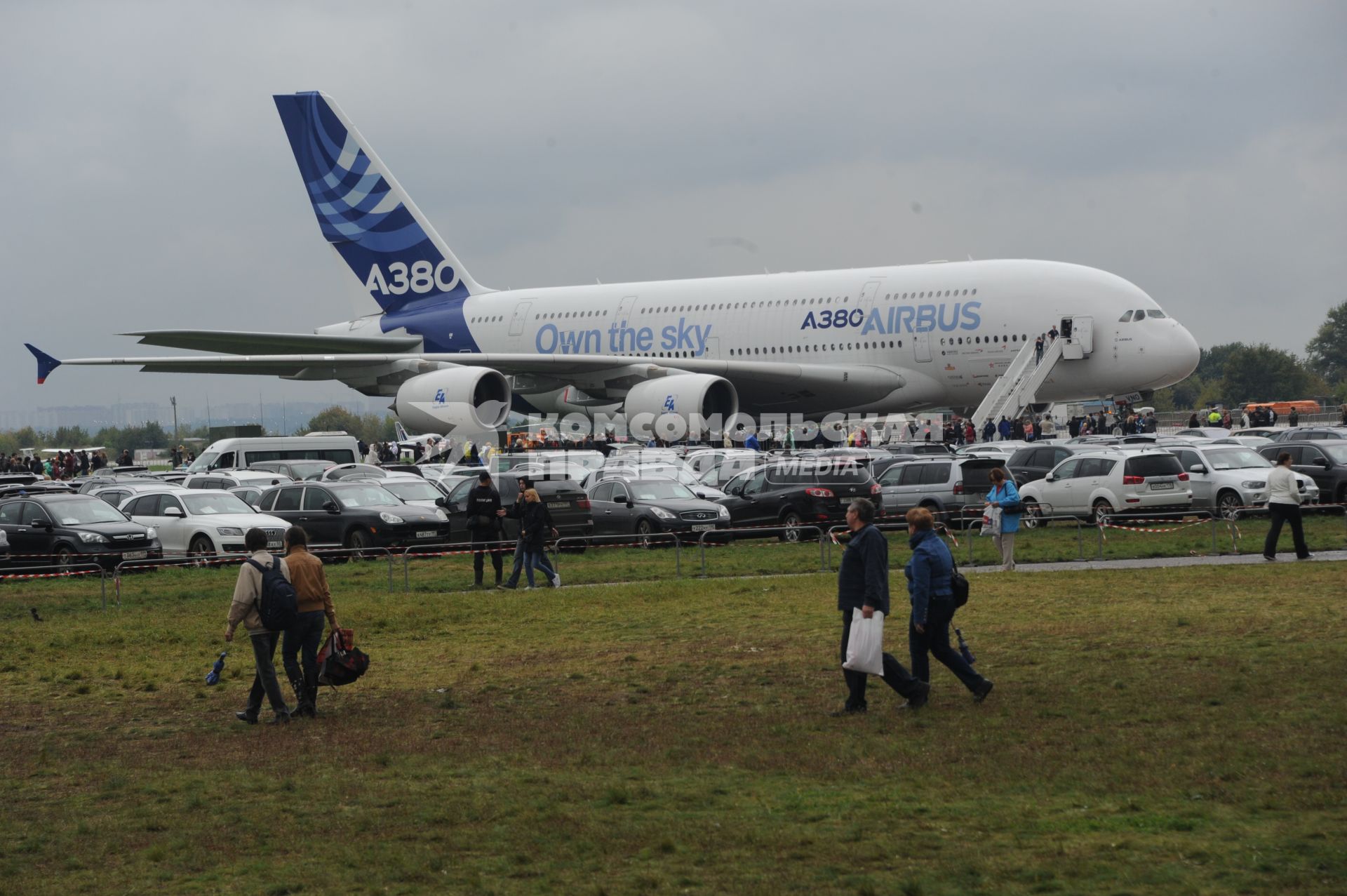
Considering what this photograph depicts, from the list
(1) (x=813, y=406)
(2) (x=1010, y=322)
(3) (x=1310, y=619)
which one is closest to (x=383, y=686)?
(3) (x=1310, y=619)

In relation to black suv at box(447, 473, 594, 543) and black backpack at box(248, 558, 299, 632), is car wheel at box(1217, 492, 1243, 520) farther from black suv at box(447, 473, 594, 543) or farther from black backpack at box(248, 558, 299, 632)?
black backpack at box(248, 558, 299, 632)

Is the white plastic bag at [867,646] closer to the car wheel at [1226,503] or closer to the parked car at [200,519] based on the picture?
the parked car at [200,519]

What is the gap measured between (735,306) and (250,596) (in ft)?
116

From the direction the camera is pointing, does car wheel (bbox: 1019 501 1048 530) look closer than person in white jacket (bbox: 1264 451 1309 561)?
No

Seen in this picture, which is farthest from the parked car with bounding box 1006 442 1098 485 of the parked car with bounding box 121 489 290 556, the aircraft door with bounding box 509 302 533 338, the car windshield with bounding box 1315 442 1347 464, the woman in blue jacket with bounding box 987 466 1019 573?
the aircraft door with bounding box 509 302 533 338

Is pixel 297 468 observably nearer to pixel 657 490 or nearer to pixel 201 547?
pixel 201 547

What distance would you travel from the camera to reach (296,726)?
42.4 ft

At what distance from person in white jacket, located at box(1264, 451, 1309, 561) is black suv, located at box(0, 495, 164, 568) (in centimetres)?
1904

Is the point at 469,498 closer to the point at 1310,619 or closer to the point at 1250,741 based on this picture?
the point at 1310,619

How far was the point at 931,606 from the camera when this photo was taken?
12.4 meters

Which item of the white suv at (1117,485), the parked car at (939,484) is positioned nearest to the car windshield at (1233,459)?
the white suv at (1117,485)

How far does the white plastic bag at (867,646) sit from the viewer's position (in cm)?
1198

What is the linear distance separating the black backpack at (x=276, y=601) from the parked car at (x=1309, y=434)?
26673 mm

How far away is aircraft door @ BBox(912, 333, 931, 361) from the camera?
140ft
